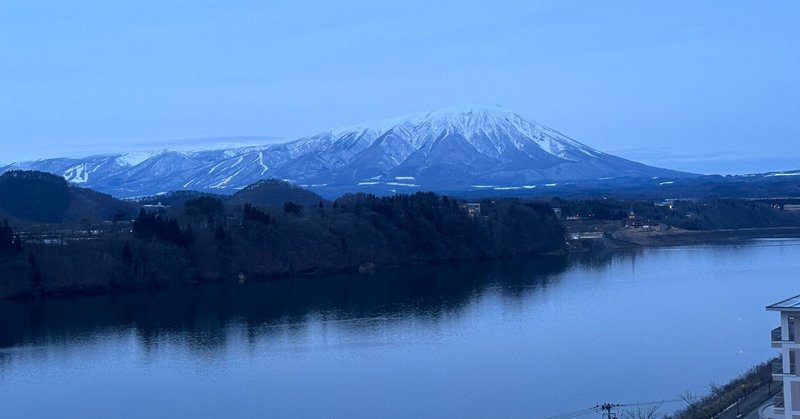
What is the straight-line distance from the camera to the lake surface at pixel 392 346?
797 centimetres

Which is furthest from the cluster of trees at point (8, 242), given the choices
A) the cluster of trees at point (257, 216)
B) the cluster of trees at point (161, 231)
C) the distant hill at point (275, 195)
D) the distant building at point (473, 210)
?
the distant hill at point (275, 195)

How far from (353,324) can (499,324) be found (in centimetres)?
146

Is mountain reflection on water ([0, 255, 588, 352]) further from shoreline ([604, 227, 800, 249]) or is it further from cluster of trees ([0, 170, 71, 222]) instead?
cluster of trees ([0, 170, 71, 222])

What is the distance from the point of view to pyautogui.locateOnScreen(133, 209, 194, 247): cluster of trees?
17297mm

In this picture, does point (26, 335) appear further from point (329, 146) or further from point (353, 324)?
point (329, 146)

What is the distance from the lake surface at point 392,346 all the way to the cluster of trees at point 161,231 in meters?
1.47

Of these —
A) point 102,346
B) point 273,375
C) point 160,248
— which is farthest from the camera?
point 160,248

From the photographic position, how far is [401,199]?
21406 mm

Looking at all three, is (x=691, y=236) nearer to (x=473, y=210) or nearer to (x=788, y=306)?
(x=473, y=210)

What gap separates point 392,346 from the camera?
10.1 m

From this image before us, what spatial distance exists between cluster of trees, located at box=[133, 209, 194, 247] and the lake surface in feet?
4.82

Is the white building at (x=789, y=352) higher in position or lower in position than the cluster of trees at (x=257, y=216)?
lower

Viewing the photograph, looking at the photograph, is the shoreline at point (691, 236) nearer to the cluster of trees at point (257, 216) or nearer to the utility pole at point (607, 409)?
the cluster of trees at point (257, 216)

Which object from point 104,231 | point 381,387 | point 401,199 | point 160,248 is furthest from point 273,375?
point 401,199
